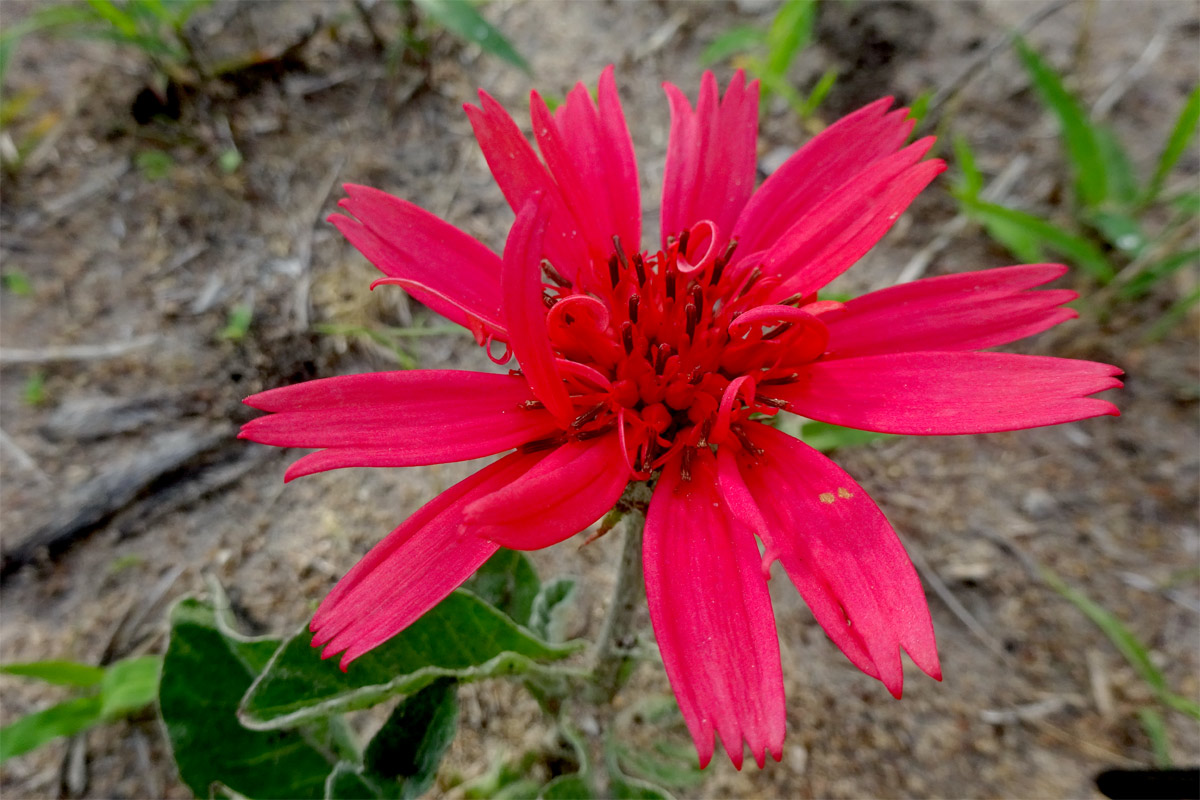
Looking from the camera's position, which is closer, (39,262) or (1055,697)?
(1055,697)

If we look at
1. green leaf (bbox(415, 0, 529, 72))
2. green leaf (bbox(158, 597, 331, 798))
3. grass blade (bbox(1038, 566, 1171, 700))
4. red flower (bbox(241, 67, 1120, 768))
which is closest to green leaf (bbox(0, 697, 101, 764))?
green leaf (bbox(158, 597, 331, 798))

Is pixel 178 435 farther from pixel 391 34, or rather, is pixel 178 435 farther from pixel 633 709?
pixel 391 34

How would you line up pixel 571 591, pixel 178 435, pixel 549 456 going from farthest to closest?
pixel 178 435 → pixel 571 591 → pixel 549 456

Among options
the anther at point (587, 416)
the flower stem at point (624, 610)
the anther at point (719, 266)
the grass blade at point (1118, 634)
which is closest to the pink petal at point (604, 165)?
the anther at point (719, 266)

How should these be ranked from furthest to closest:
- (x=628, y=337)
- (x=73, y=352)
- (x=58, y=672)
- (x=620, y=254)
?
(x=73, y=352), (x=58, y=672), (x=620, y=254), (x=628, y=337)

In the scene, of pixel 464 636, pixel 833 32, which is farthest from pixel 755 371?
pixel 833 32

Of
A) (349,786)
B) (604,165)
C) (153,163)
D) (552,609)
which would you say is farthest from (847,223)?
(153,163)

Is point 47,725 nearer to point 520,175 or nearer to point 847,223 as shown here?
point 520,175
